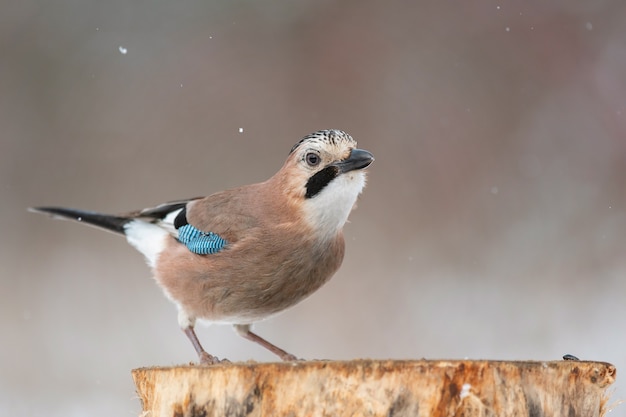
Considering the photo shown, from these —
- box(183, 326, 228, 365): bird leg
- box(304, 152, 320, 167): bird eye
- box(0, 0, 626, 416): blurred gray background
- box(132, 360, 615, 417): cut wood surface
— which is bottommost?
box(132, 360, 615, 417): cut wood surface

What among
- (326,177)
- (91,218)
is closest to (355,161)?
(326,177)

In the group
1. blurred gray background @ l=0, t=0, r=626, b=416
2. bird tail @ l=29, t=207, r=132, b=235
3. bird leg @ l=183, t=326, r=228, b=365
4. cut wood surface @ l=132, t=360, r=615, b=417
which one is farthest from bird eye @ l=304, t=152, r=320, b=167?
blurred gray background @ l=0, t=0, r=626, b=416

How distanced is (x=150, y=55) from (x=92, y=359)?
6.46ft

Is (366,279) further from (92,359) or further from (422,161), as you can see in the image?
(92,359)

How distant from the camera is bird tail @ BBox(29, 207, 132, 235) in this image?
3719mm

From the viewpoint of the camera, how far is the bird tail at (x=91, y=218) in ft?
12.2

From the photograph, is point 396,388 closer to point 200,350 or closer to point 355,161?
point 355,161

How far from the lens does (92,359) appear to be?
4.91 metres

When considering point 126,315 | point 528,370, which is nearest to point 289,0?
point 126,315

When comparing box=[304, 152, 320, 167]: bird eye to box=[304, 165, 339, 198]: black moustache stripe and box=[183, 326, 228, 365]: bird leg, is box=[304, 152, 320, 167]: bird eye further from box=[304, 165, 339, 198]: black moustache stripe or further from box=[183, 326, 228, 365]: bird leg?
box=[183, 326, 228, 365]: bird leg

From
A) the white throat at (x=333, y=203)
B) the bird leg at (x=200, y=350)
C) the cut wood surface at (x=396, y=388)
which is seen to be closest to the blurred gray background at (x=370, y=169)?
the bird leg at (x=200, y=350)

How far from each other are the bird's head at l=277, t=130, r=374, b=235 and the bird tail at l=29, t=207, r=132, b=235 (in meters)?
1.08

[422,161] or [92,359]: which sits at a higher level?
[422,161]

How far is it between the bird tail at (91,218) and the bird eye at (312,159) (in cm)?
117
